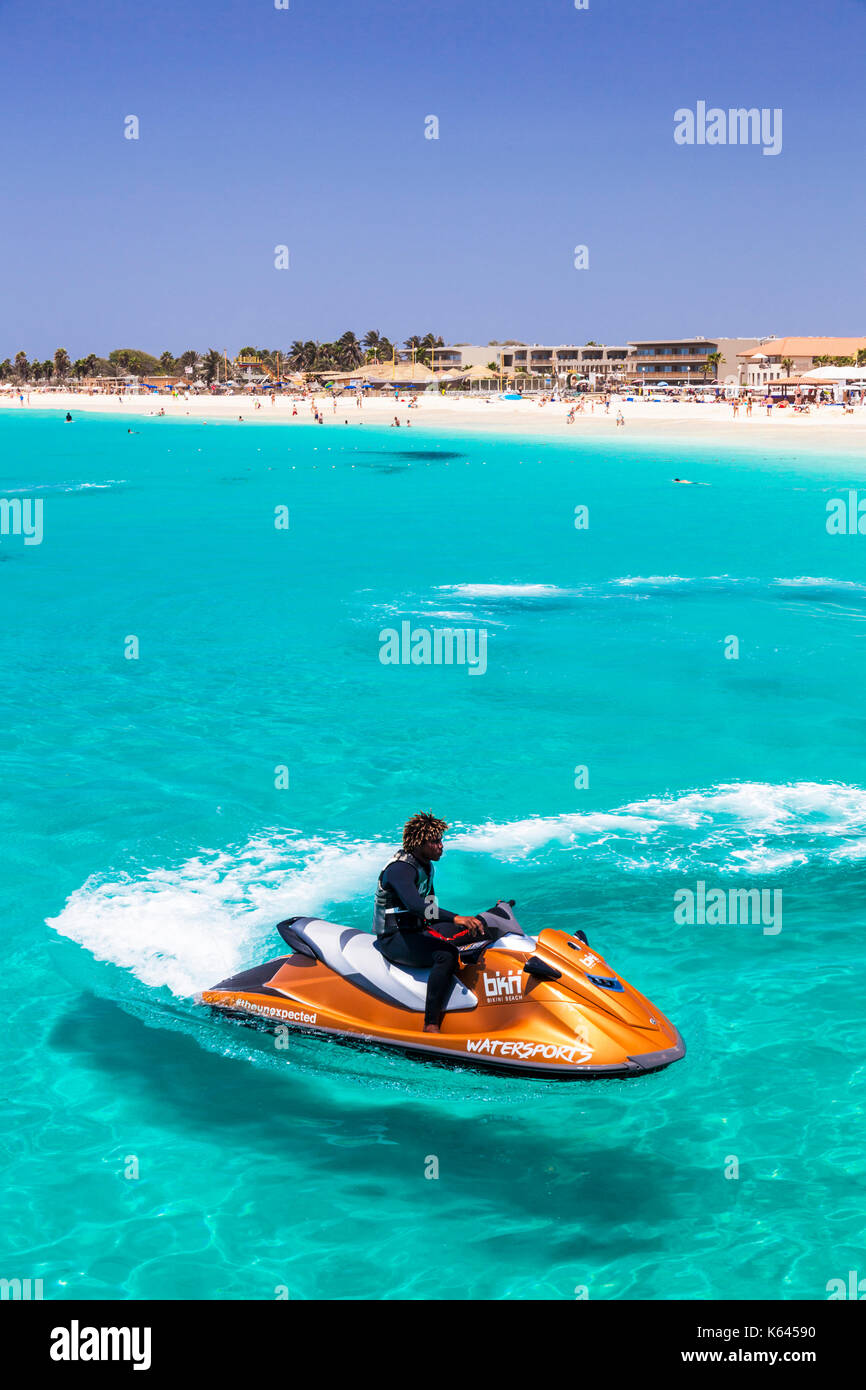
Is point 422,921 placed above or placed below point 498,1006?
above

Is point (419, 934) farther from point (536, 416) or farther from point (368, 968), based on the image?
point (536, 416)

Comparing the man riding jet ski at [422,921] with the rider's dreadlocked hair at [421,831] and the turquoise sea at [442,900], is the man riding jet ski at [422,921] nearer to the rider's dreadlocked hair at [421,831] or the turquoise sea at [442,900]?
the rider's dreadlocked hair at [421,831]

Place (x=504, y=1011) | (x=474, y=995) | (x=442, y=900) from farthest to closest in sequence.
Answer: (x=442, y=900) → (x=474, y=995) → (x=504, y=1011)

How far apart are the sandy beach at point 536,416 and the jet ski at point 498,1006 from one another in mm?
81820

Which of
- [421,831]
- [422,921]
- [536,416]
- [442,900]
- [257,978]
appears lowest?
[442,900]

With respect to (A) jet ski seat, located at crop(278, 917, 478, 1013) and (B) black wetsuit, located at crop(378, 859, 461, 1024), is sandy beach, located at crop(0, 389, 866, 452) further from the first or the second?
(B) black wetsuit, located at crop(378, 859, 461, 1024)

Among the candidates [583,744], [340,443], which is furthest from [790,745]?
[340,443]

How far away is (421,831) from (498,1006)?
138cm

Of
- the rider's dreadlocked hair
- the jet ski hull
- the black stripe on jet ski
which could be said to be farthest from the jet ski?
the rider's dreadlocked hair

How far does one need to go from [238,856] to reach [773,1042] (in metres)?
6.39

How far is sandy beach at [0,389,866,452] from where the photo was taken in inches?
3922

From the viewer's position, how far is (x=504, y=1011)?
29.0ft

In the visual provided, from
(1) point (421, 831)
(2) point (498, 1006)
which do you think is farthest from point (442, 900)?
(1) point (421, 831)
